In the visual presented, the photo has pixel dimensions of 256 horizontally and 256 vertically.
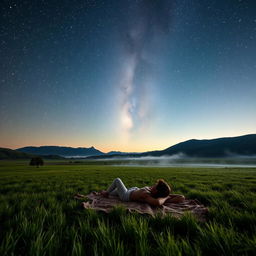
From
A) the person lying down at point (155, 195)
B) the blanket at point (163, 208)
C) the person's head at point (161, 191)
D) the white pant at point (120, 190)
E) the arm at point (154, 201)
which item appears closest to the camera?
the blanket at point (163, 208)

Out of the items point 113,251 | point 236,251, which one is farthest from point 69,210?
point 236,251

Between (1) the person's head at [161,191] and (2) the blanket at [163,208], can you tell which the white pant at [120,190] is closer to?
(2) the blanket at [163,208]

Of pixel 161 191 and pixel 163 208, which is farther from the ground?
pixel 161 191

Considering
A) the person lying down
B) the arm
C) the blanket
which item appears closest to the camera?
the blanket

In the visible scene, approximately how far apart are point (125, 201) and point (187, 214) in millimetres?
2194

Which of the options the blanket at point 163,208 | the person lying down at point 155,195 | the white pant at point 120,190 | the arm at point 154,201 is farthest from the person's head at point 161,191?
the white pant at point 120,190

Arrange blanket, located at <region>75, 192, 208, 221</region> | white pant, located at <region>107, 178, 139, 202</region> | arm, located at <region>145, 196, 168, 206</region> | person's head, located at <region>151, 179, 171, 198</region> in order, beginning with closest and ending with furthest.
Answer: blanket, located at <region>75, 192, 208, 221</region>
arm, located at <region>145, 196, 168, 206</region>
person's head, located at <region>151, 179, 171, 198</region>
white pant, located at <region>107, 178, 139, 202</region>

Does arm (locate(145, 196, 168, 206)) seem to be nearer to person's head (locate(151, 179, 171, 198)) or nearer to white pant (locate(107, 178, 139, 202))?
person's head (locate(151, 179, 171, 198))

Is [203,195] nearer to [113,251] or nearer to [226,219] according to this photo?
[226,219]

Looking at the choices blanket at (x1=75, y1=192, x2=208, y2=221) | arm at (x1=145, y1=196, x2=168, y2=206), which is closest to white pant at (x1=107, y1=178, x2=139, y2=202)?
blanket at (x1=75, y1=192, x2=208, y2=221)

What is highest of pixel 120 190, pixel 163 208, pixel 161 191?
pixel 161 191

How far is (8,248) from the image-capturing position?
119 cm

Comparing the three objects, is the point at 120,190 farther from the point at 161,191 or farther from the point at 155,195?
the point at 161,191

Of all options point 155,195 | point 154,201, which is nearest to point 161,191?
point 155,195
